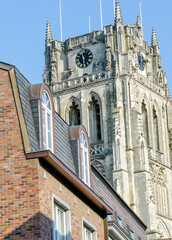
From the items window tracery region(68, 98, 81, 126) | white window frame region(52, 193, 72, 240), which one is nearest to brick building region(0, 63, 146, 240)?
white window frame region(52, 193, 72, 240)

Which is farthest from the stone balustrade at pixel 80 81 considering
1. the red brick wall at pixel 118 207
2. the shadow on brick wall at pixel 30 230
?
the shadow on brick wall at pixel 30 230

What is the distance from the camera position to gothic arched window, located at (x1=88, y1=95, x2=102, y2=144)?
7612 cm

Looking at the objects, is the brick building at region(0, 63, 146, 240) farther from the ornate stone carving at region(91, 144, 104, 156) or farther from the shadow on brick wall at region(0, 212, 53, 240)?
the ornate stone carving at region(91, 144, 104, 156)

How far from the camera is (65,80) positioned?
7988 cm

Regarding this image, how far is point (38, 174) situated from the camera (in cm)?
2041

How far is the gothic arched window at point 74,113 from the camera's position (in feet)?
258

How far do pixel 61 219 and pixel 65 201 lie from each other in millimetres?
457

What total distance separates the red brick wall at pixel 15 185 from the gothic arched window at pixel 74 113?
57144 mm

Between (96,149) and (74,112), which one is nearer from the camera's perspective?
(96,149)

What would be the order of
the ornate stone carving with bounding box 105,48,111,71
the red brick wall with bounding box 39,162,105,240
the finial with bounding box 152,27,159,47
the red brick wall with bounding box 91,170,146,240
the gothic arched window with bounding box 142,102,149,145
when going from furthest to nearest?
the finial with bounding box 152,27,159,47 < the gothic arched window with bounding box 142,102,149,145 < the ornate stone carving with bounding box 105,48,111,71 < the red brick wall with bounding box 91,170,146,240 < the red brick wall with bounding box 39,162,105,240

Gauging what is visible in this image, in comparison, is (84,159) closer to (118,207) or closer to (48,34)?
(118,207)

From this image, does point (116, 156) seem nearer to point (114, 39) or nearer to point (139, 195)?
point (139, 195)

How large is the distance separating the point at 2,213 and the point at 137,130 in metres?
54.6

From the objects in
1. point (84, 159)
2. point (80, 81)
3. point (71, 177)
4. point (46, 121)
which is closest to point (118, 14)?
point (80, 81)
